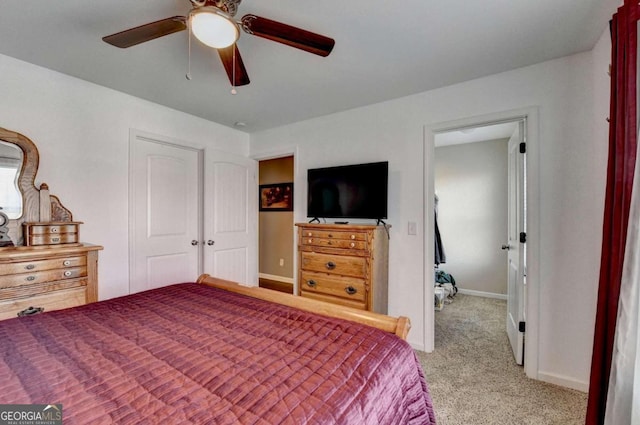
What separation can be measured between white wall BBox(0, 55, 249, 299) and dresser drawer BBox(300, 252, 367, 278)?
68.8 inches

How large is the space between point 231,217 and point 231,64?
2255 mm

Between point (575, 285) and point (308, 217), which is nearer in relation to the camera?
point (575, 285)

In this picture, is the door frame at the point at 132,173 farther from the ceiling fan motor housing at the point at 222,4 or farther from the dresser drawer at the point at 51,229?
the ceiling fan motor housing at the point at 222,4

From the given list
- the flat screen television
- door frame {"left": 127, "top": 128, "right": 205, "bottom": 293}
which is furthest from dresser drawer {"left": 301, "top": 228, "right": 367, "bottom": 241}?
door frame {"left": 127, "top": 128, "right": 205, "bottom": 293}

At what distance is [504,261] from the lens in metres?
4.23

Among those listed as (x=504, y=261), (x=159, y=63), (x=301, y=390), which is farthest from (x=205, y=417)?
(x=504, y=261)

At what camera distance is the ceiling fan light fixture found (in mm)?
1240

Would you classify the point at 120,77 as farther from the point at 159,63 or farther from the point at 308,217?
the point at 308,217

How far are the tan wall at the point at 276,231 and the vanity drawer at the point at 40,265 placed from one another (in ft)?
10.1

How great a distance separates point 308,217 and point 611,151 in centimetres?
241

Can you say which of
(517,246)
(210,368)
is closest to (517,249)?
(517,246)

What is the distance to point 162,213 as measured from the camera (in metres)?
3.07

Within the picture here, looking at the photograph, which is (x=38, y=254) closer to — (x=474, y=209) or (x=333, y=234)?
(x=333, y=234)

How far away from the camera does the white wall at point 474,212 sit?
425 cm
